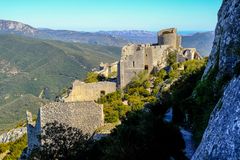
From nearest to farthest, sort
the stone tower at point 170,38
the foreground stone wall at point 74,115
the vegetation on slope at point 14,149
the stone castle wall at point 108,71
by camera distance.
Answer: the foreground stone wall at point 74,115 < the vegetation on slope at point 14,149 < the stone tower at point 170,38 < the stone castle wall at point 108,71

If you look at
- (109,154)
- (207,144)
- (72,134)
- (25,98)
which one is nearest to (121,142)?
(109,154)

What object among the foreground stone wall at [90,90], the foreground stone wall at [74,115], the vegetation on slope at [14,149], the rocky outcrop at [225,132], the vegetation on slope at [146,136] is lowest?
the vegetation on slope at [14,149]

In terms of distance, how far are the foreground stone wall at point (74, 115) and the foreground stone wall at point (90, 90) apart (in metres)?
15.3

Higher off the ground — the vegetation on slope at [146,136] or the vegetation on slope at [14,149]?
the vegetation on slope at [146,136]

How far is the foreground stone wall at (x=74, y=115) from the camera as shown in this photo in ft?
69.9

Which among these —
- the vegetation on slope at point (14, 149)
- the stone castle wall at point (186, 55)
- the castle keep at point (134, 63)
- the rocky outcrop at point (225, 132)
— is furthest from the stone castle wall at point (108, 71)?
the rocky outcrop at point (225, 132)

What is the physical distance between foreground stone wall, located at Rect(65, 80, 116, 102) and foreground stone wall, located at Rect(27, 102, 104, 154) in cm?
1535

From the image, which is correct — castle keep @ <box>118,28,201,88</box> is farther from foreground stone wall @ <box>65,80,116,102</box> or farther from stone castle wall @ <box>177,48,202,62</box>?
foreground stone wall @ <box>65,80,116,102</box>

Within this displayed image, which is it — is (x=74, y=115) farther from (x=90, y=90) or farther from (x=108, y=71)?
(x=108, y=71)

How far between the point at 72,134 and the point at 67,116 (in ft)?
10.3

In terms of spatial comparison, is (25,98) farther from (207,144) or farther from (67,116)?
(207,144)

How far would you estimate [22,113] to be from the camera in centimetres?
16588

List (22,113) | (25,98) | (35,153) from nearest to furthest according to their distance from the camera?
1. (35,153)
2. (22,113)
3. (25,98)

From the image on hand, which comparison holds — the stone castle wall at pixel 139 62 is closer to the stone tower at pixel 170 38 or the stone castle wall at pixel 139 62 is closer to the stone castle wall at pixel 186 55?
the stone castle wall at pixel 186 55
